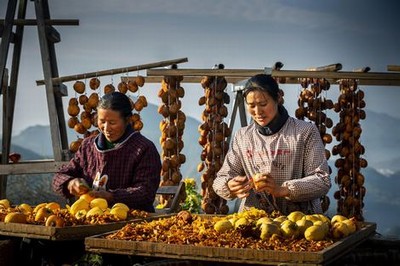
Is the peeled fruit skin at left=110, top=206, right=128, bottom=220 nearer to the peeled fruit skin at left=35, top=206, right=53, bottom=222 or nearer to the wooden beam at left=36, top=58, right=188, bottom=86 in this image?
the peeled fruit skin at left=35, top=206, right=53, bottom=222

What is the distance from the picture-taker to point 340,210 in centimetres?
805

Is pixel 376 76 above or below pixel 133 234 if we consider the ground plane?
above

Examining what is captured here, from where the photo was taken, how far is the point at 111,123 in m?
4.95

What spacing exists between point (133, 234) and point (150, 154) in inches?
62.7

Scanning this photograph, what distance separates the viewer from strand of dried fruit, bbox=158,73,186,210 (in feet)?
25.0

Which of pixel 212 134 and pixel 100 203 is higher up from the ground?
pixel 212 134

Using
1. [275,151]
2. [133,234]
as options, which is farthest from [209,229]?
[275,151]

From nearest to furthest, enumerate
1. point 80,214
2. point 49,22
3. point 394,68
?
1. point 80,214
2. point 49,22
3. point 394,68

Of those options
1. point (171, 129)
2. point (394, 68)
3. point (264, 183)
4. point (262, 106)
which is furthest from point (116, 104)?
point (394, 68)

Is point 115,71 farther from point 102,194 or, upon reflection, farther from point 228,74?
point 102,194

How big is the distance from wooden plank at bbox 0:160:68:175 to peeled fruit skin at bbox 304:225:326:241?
382 cm

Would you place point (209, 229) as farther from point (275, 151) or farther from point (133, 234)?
point (275, 151)

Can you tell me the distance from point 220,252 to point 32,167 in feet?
13.1

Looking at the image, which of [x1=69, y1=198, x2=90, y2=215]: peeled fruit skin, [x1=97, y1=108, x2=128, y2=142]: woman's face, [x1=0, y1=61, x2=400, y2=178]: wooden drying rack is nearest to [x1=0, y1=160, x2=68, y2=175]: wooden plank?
[x1=0, y1=61, x2=400, y2=178]: wooden drying rack
